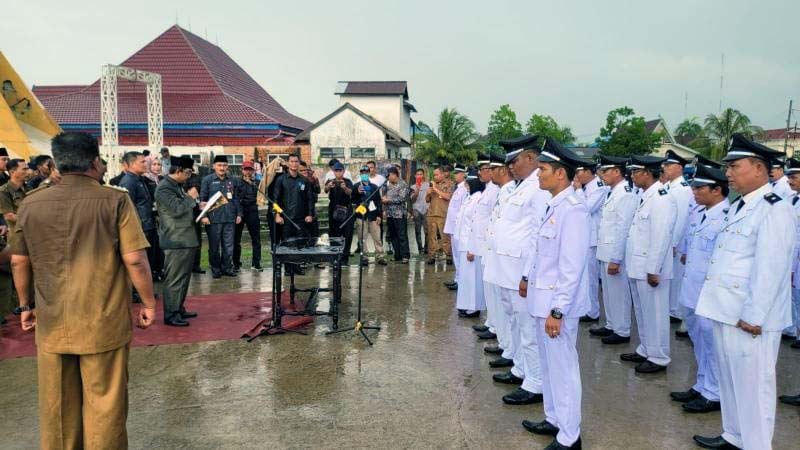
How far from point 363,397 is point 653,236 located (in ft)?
9.38

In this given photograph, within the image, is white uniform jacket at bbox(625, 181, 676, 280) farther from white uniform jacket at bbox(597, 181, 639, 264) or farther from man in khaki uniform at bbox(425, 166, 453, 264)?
man in khaki uniform at bbox(425, 166, 453, 264)

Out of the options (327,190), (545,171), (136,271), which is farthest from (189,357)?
(327,190)

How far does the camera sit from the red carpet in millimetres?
5363

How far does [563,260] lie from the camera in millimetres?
3281

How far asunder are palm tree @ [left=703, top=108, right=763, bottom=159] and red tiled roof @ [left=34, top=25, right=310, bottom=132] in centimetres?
3149

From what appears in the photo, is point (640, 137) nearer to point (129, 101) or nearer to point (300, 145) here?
point (300, 145)

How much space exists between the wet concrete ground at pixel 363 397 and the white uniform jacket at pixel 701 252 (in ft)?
2.39

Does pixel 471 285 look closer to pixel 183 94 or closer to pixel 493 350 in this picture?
pixel 493 350

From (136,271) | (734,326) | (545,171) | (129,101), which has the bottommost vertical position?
(734,326)

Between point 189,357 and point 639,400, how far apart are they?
3.89 m

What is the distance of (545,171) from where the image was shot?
11.4 ft

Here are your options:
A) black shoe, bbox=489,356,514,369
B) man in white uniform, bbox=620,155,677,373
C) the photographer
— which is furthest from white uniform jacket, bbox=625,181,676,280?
the photographer

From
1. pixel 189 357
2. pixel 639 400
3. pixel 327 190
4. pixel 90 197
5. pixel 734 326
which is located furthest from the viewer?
pixel 327 190

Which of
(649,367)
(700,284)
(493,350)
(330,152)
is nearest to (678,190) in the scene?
(700,284)
